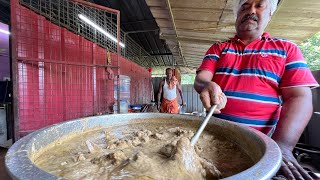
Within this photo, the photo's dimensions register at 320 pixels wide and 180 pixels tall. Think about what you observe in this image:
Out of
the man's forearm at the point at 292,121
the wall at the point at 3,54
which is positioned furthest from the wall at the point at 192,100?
the man's forearm at the point at 292,121

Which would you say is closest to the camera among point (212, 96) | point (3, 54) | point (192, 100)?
point (212, 96)

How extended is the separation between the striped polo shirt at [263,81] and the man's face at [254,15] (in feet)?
0.43

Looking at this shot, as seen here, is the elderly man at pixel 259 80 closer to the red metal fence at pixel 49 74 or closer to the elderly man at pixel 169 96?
the red metal fence at pixel 49 74

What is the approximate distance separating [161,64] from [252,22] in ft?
63.3

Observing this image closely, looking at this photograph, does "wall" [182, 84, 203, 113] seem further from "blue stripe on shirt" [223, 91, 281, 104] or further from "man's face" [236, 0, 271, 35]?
"blue stripe on shirt" [223, 91, 281, 104]

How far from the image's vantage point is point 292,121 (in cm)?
109

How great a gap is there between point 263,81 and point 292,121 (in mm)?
321

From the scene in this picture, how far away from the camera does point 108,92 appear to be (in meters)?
5.26

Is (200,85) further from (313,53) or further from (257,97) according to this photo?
(313,53)

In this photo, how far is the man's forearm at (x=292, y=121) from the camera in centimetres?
103

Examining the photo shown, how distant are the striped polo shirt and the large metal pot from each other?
0.24 meters

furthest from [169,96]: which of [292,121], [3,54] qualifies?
[3,54]

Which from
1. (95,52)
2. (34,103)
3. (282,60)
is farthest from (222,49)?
(95,52)

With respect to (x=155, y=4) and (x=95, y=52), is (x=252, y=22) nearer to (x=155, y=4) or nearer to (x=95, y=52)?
(x=155, y=4)
